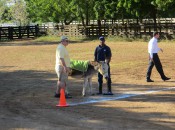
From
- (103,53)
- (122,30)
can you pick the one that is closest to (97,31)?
(122,30)

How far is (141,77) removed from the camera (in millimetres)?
14859

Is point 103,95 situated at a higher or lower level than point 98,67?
lower

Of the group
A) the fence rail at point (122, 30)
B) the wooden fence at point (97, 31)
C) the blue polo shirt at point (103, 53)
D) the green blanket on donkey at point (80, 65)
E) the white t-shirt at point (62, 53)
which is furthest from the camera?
the wooden fence at point (97, 31)

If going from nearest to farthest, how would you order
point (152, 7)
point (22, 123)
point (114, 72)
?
point (22, 123) → point (114, 72) → point (152, 7)

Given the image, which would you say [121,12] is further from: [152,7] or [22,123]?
[22,123]

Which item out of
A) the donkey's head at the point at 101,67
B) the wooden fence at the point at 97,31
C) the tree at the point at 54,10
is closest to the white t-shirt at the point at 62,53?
the donkey's head at the point at 101,67

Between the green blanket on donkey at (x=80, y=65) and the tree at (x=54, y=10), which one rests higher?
the tree at (x=54, y=10)

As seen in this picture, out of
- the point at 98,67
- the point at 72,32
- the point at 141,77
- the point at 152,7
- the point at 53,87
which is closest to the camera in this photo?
the point at 98,67

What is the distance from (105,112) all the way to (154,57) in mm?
5230

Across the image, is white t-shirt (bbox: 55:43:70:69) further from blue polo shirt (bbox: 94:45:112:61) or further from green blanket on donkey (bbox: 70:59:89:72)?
blue polo shirt (bbox: 94:45:112:61)

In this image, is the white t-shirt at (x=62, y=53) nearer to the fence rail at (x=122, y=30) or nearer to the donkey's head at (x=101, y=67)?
the donkey's head at (x=101, y=67)

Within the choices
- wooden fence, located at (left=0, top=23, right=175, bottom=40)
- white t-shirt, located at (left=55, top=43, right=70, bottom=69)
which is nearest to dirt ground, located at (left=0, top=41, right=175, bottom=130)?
white t-shirt, located at (left=55, top=43, right=70, bottom=69)

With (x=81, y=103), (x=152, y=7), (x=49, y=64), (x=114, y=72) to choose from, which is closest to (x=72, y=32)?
(x=152, y=7)

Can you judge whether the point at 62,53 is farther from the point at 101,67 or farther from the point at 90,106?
the point at 90,106
